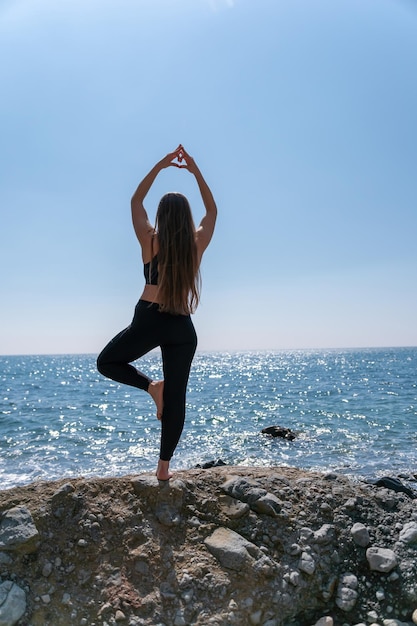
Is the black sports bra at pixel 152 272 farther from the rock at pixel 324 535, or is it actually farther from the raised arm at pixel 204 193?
the rock at pixel 324 535

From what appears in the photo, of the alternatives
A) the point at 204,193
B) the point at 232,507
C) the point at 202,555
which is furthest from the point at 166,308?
the point at 202,555

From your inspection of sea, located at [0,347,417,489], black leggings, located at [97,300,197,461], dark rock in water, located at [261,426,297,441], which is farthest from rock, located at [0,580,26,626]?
dark rock in water, located at [261,426,297,441]

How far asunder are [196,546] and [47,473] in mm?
10038

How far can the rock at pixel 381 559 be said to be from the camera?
4.36m

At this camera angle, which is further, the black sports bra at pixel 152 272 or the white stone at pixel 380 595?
the black sports bra at pixel 152 272

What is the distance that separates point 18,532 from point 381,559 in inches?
129

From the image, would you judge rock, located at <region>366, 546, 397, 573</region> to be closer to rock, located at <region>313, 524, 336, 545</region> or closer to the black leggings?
rock, located at <region>313, 524, 336, 545</region>

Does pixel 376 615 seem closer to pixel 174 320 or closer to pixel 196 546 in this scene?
pixel 196 546

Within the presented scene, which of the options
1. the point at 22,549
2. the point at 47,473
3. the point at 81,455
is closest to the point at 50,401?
the point at 81,455

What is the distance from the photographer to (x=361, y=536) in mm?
4641

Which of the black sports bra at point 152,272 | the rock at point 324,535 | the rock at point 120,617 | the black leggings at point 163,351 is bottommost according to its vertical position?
the rock at point 120,617

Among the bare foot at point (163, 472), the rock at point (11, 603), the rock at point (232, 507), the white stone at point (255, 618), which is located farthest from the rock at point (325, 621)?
the rock at point (11, 603)

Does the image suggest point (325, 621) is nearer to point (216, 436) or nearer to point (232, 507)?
point (232, 507)

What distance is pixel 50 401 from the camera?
114ft
